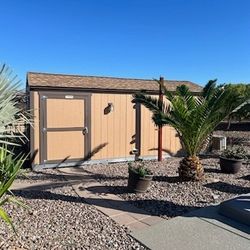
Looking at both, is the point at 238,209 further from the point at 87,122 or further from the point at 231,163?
the point at 87,122

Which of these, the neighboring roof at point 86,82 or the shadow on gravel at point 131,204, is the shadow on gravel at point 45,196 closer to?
the shadow on gravel at point 131,204

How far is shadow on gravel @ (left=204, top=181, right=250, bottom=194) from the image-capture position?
634cm

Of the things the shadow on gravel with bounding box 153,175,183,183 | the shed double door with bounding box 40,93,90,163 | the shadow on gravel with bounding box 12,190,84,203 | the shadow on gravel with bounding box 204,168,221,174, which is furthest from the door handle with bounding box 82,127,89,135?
the shadow on gravel with bounding box 204,168,221,174

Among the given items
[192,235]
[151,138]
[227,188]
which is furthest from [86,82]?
[192,235]

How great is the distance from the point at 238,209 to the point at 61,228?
9.07 feet

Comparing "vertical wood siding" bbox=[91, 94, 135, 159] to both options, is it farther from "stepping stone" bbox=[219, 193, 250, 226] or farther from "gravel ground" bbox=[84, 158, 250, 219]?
"stepping stone" bbox=[219, 193, 250, 226]

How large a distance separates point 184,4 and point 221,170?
5.73 metres

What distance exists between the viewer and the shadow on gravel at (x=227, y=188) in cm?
634

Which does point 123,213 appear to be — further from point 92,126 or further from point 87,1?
point 87,1

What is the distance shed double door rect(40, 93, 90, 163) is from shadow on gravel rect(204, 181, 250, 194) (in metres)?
4.13

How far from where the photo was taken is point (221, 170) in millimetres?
8289

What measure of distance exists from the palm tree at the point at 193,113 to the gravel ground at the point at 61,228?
2.73 m

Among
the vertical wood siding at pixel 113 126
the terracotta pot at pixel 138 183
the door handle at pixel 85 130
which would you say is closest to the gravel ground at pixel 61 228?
the terracotta pot at pixel 138 183

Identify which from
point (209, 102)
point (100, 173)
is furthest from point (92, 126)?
point (209, 102)
